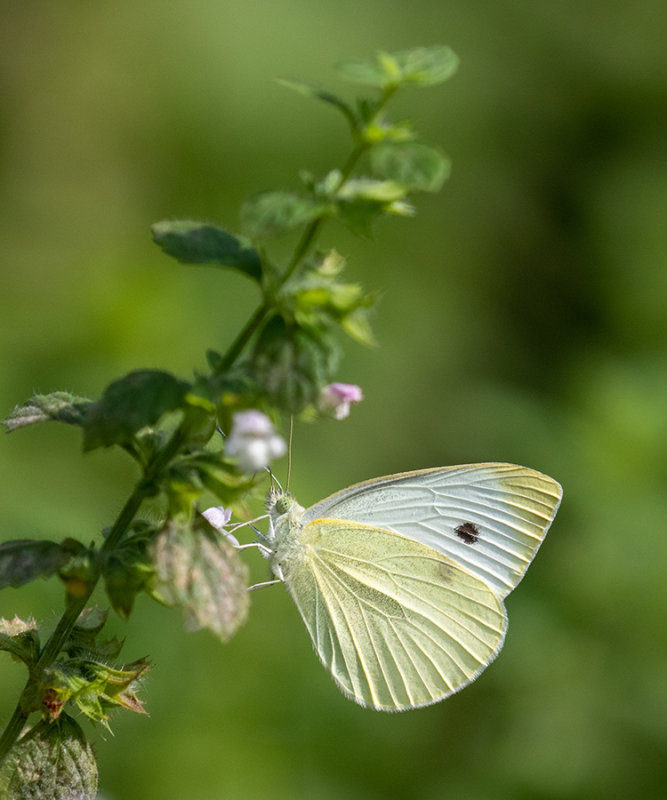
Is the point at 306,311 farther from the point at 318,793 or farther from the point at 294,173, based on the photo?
the point at 294,173

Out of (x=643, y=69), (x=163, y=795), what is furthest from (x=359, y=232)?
(x=643, y=69)

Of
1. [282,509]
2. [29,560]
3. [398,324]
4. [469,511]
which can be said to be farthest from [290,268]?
[398,324]

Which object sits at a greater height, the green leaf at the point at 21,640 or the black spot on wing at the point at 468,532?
the green leaf at the point at 21,640

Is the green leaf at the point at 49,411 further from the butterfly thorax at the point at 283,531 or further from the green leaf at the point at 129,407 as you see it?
the butterfly thorax at the point at 283,531

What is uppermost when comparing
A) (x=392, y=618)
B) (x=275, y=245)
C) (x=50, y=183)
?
(x=50, y=183)

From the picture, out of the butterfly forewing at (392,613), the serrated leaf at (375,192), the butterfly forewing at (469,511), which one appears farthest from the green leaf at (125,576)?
the butterfly forewing at (392,613)

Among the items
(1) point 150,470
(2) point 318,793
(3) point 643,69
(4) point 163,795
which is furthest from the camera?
(3) point 643,69

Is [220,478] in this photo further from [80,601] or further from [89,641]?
[89,641]
